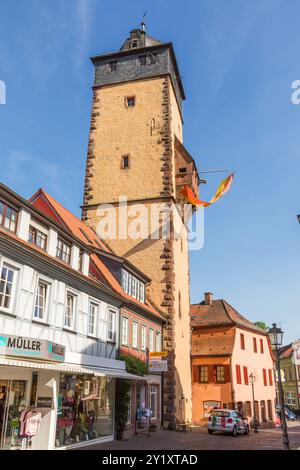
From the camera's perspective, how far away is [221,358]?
116 feet

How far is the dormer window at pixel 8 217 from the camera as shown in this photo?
1383 centimetres

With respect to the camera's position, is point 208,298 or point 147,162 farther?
point 208,298

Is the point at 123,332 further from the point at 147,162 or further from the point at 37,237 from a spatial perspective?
the point at 147,162

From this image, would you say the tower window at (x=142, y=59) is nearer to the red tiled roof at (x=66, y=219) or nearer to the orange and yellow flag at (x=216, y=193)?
the orange and yellow flag at (x=216, y=193)

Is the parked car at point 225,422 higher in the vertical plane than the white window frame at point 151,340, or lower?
lower

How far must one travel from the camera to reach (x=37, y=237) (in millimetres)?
15586

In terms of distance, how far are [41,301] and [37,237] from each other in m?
2.28

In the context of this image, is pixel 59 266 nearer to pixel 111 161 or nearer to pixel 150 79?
pixel 111 161

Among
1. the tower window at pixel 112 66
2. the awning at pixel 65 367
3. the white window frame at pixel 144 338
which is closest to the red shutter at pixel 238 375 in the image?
the white window frame at pixel 144 338

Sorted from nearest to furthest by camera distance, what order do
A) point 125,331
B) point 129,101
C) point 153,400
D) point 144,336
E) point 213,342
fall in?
point 125,331
point 144,336
point 153,400
point 129,101
point 213,342

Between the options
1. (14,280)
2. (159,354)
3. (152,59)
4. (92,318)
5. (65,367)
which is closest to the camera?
(14,280)

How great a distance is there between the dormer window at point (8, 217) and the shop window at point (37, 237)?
0.84m

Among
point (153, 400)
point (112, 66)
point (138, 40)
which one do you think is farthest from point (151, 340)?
point (138, 40)

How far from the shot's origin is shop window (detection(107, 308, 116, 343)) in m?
19.5
